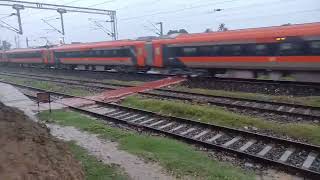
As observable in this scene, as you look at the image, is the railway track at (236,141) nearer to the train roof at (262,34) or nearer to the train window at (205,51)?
the train roof at (262,34)

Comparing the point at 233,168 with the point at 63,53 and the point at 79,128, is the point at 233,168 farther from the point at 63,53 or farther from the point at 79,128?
the point at 63,53

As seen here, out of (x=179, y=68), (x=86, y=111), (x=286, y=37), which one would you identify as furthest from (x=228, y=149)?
(x=179, y=68)

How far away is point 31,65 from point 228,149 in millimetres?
45730

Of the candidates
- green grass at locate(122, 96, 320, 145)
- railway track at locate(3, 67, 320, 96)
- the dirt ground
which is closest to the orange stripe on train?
railway track at locate(3, 67, 320, 96)

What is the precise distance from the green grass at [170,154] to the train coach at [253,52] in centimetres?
1004

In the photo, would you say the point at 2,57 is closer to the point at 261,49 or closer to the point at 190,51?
the point at 190,51

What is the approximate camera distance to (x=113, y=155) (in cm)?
970

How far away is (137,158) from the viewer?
30.4 feet

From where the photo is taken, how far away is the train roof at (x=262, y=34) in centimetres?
1788

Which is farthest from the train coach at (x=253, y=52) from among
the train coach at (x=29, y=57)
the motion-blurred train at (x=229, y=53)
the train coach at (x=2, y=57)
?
the train coach at (x=2, y=57)

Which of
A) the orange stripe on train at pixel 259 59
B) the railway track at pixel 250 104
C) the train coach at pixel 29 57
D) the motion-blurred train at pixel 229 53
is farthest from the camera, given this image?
the train coach at pixel 29 57

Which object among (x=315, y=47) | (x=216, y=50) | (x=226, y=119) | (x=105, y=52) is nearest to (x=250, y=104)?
(x=226, y=119)

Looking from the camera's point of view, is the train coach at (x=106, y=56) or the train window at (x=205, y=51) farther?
the train coach at (x=106, y=56)

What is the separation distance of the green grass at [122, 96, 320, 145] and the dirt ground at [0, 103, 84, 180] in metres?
6.08
